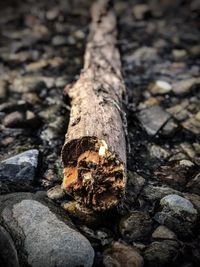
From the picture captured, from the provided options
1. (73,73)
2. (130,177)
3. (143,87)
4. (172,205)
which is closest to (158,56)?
(143,87)

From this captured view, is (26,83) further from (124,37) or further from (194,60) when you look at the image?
(194,60)

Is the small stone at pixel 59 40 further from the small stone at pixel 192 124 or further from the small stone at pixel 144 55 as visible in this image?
the small stone at pixel 192 124

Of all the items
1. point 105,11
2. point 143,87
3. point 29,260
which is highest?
point 105,11

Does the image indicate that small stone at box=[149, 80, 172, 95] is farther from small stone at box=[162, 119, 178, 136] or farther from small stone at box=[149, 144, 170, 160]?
small stone at box=[149, 144, 170, 160]

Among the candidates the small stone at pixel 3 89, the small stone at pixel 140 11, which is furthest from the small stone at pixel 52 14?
the small stone at pixel 3 89

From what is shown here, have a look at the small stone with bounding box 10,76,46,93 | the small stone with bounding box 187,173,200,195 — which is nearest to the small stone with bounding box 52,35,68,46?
the small stone with bounding box 10,76,46,93
